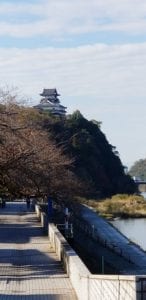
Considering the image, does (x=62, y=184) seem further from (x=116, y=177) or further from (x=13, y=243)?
(x=116, y=177)

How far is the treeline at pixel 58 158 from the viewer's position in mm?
21450

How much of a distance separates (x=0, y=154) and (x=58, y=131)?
7127cm

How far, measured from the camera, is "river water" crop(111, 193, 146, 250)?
51819mm

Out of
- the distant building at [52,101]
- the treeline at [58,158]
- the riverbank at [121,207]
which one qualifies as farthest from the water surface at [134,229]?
the distant building at [52,101]

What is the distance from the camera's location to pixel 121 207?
83.4 meters

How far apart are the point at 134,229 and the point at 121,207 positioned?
21.6 meters

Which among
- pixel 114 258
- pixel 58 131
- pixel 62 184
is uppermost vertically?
pixel 58 131

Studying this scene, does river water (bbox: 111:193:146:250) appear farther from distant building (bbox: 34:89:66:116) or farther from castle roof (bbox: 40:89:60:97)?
castle roof (bbox: 40:89:60:97)

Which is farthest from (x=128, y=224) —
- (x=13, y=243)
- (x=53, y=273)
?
(x=53, y=273)

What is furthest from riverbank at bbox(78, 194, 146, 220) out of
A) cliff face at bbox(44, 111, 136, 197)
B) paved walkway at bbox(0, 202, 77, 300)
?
paved walkway at bbox(0, 202, 77, 300)

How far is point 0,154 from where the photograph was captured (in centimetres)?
2128

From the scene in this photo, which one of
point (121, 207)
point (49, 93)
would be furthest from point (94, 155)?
point (49, 93)

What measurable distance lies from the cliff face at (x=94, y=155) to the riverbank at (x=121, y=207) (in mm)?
3489

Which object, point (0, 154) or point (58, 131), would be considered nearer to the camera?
point (0, 154)
